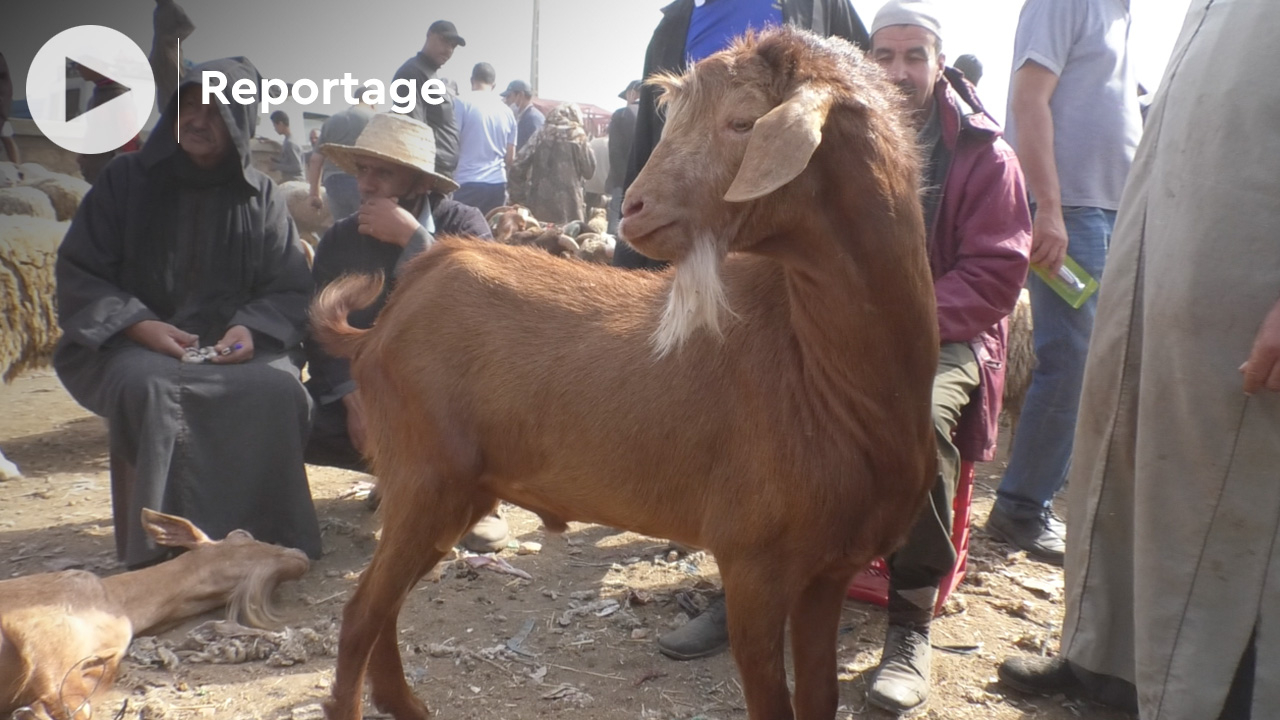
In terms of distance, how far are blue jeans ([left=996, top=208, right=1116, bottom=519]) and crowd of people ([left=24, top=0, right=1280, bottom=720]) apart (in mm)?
12

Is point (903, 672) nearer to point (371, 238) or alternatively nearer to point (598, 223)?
point (371, 238)

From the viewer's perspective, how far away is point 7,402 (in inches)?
265

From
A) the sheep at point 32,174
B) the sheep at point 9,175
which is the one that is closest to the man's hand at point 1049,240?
the sheep at point 9,175

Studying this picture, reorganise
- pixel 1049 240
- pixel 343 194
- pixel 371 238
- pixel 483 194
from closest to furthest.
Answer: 1. pixel 1049 240
2. pixel 371 238
3. pixel 343 194
4. pixel 483 194

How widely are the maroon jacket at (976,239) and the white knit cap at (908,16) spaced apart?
203mm

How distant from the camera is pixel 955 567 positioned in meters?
3.65

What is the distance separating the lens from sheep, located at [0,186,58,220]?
6.82m

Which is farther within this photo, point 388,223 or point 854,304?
point 388,223

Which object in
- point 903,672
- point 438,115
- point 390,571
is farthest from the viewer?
point 438,115

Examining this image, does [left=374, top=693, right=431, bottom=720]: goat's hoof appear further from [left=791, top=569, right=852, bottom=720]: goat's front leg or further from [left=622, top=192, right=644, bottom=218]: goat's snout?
[left=622, top=192, right=644, bottom=218]: goat's snout

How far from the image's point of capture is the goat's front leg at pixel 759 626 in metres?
2.31

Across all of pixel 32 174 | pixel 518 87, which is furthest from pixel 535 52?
pixel 32 174

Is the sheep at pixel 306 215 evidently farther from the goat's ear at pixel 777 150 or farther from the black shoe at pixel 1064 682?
the goat's ear at pixel 777 150

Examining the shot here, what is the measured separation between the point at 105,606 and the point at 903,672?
288 cm
